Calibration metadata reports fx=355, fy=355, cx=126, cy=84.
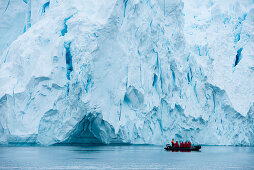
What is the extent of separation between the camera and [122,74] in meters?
22.0

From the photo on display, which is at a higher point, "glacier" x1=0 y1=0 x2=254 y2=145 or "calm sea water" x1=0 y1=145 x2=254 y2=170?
"glacier" x1=0 y1=0 x2=254 y2=145

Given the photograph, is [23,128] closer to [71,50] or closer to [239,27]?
[71,50]

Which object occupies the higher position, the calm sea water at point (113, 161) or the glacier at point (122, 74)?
the glacier at point (122, 74)

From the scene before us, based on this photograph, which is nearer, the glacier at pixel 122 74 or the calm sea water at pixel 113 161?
the calm sea water at pixel 113 161

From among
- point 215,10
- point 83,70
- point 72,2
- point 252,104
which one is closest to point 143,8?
point 72,2

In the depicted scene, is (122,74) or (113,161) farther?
(122,74)

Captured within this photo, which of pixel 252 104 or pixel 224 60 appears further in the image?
pixel 224 60

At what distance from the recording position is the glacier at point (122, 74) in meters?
19.9

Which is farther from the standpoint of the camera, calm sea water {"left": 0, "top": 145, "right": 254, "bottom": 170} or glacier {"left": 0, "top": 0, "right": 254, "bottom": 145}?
glacier {"left": 0, "top": 0, "right": 254, "bottom": 145}

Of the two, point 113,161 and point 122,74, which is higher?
point 122,74

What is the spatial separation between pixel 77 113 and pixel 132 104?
3982mm

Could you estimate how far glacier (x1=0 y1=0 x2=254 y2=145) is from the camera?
19891 mm

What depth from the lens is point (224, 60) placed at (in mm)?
27719

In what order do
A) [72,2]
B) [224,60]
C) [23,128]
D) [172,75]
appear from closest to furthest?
1. [23,128]
2. [72,2]
3. [172,75]
4. [224,60]
